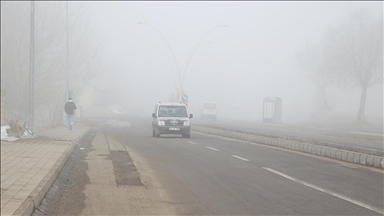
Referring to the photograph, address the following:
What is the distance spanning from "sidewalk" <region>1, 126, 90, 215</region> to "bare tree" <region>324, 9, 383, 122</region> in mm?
12750

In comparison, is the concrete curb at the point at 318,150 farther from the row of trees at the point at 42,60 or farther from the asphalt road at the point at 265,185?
the row of trees at the point at 42,60

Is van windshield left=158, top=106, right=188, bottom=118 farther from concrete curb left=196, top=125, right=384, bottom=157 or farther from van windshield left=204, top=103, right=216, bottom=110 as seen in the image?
van windshield left=204, top=103, right=216, bottom=110

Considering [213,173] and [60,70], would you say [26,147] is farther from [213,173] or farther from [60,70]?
[60,70]

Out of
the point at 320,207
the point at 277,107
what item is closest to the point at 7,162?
the point at 320,207

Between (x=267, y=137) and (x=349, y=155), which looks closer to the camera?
(x=349, y=155)

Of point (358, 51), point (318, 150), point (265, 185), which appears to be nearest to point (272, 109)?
point (358, 51)

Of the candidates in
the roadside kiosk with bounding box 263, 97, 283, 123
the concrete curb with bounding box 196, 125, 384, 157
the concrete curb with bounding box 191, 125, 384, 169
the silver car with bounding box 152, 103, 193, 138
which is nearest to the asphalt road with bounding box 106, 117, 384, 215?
the concrete curb with bounding box 191, 125, 384, 169

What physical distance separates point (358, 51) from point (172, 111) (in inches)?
422

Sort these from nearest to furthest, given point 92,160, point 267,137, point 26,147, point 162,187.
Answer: point 162,187 < point 92,160 < point 26,147 < point 267,137

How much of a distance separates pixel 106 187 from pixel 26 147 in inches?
311

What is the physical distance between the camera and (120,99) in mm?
118750

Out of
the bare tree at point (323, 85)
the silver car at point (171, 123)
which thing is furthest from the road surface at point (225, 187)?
the bare tree at point (323, 85)

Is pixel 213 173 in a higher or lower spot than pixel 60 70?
lower

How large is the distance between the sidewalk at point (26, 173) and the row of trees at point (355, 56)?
39.1 feet
